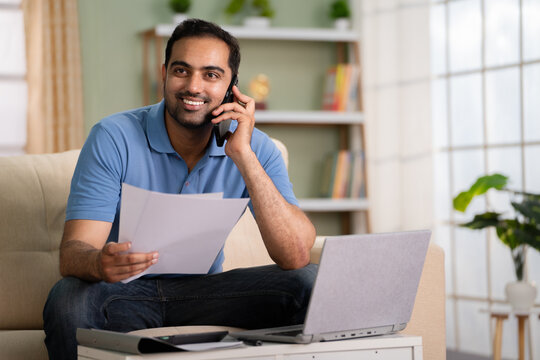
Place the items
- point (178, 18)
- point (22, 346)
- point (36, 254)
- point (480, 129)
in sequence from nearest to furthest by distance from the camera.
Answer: point (22, 346) → point (36, 254) → point (480, 129) → point (178, 18)

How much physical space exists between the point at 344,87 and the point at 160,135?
2481 mm

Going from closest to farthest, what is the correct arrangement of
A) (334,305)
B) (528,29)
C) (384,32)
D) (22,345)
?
(334,305) < (22,345) < (528,29) < (384,32)

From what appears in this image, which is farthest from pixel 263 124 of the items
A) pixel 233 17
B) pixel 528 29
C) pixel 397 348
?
pixel 397 348

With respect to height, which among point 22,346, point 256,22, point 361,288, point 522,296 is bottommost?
point 522,296

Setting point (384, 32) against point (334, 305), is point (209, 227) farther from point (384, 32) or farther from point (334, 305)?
point (384, 32)

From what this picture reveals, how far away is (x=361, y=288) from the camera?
140 centimetres

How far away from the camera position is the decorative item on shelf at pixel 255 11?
4.20 metres

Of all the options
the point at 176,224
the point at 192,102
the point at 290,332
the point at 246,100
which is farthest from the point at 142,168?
the point at 290,332

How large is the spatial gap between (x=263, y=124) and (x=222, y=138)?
8.00 feet

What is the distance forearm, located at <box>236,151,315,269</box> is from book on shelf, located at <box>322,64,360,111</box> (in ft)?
8.17

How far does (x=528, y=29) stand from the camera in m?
3.57

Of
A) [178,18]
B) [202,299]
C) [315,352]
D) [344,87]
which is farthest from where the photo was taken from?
[344,87]

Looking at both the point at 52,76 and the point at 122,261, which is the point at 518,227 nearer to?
the point at 122,261

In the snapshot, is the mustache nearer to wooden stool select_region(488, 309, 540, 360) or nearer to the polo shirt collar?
the polo shirt collar
